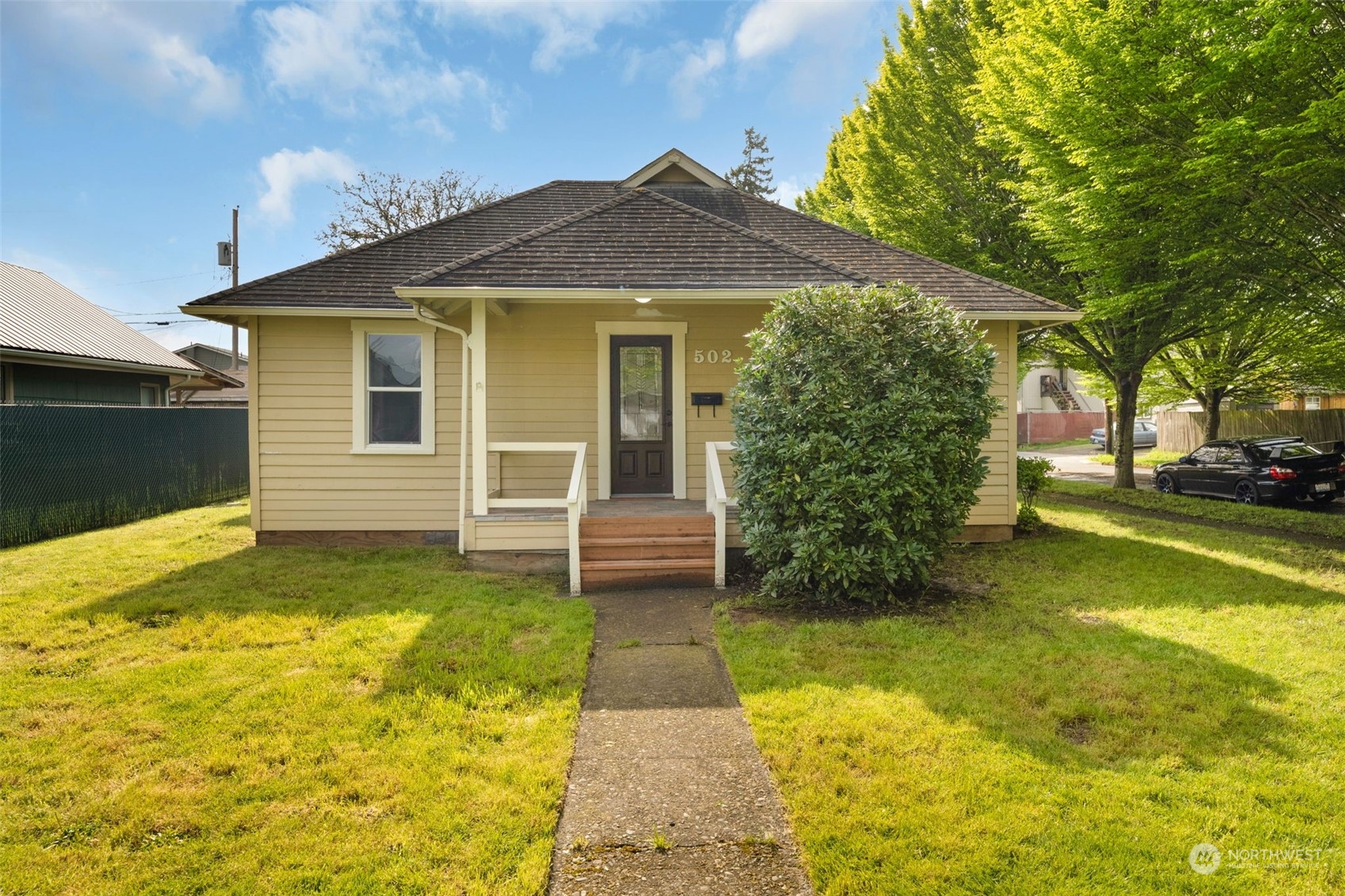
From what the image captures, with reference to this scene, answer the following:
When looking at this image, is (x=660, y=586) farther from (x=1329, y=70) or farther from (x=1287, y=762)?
(x=1329, y=70)

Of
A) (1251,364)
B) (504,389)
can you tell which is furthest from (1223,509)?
(504,389)

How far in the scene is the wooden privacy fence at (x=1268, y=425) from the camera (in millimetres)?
20672

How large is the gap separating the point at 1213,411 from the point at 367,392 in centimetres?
2229

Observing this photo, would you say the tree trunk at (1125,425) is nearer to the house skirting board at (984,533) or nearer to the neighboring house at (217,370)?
the house skirting board at (984,533)

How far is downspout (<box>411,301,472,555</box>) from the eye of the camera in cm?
777

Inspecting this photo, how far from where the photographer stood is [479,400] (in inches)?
292

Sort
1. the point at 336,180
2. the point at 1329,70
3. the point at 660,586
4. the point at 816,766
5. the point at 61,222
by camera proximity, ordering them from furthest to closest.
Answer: the point at 336,180 < the point at 61,222 < the point at 1329,70 < the point at 660,586 < the point at 816,766

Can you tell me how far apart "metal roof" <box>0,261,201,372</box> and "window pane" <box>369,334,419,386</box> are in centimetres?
784

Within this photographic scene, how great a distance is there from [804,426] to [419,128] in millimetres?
12542

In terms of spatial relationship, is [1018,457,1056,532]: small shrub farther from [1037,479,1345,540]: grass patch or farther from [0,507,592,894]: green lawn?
[0,507,592,894]: green lawn

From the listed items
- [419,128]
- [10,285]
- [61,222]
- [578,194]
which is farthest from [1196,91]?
[61,222]

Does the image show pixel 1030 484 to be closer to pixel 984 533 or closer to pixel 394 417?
pixel 984 533

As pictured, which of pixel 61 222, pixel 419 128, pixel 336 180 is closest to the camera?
pixel 419 128

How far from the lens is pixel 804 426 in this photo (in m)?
5.85
